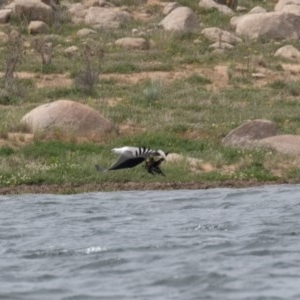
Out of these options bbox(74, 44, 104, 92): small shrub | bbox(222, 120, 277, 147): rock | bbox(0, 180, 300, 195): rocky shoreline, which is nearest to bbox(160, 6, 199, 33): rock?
bbox(74, 44, 104, 92): small shrub

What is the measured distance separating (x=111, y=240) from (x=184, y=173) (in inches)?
188

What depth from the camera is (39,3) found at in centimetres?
3069

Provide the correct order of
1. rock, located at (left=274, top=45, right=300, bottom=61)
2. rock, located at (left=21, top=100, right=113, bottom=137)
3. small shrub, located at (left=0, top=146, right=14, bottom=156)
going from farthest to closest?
rock, located at (left=274, top=45, right=300, bottom=61), rock, located at (left=21, top=100, right=113, bottom=137), small shrub, located at (left=0, top=146, right=14, bottom=156)

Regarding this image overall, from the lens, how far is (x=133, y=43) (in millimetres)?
27969

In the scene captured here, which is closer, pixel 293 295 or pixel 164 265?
pixel 293 295

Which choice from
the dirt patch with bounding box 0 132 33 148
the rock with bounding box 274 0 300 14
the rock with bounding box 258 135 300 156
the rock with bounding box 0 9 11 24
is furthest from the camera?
the rock with bounding box 274 0 300 14

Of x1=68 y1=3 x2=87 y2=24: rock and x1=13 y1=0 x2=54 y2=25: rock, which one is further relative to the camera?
x1=68 y1=3 x2=87 y2=24: rock

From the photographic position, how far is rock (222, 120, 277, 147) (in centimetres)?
1942

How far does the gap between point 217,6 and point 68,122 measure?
1373cm

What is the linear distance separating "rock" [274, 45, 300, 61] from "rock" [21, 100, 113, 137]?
8.29m

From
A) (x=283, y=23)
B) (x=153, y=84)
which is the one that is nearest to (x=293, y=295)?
(x=153, y=84)

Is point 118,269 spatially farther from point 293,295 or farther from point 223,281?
point 293,295

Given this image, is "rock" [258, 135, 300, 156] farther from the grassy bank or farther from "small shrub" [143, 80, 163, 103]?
"small shrub" [143, 80, 163, 103]

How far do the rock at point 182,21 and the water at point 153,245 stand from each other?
12.6 m
